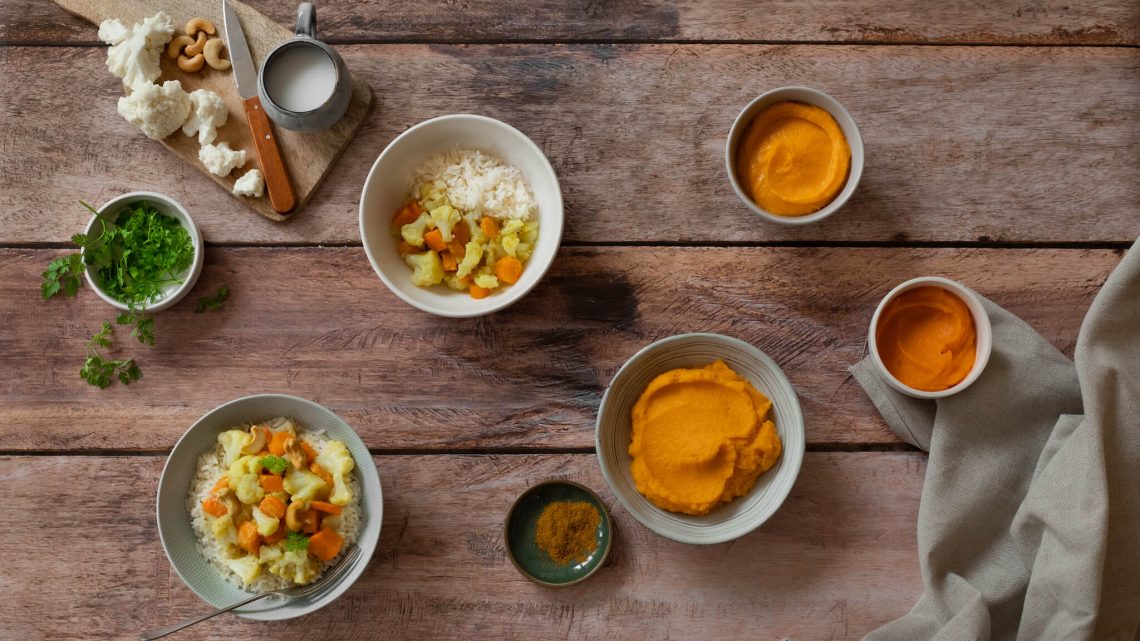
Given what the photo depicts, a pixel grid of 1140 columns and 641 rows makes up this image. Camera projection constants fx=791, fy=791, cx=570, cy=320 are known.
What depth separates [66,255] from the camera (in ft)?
7.07

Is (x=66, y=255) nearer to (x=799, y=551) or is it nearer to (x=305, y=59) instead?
(x=305, y=59)

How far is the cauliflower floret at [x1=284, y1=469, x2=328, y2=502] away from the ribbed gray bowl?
114 millimetres

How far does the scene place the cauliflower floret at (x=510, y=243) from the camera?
1992mm

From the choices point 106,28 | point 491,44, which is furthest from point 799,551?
point 106,28

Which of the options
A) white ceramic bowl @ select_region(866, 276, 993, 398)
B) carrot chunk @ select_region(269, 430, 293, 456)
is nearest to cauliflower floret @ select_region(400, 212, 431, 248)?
carrot chunk @ select_region(269, 430, 293, 456)

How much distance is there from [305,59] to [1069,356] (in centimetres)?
217

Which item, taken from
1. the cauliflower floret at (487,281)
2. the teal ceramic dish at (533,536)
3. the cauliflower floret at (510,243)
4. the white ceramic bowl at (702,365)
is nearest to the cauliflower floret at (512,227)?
the cauliflower floret at (510,243)

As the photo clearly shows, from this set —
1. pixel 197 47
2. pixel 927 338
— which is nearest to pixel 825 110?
pixel 927 338

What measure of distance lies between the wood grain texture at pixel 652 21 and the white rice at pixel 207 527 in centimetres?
113

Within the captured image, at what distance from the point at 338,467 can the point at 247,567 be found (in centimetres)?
32

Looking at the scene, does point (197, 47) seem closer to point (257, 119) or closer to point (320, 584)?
point (257, 119)

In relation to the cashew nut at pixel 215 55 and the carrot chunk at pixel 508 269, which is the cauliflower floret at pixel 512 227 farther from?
the cashew nut at pixel 215 55

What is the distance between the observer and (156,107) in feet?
6.66

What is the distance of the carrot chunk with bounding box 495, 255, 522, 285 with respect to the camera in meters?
2.00
